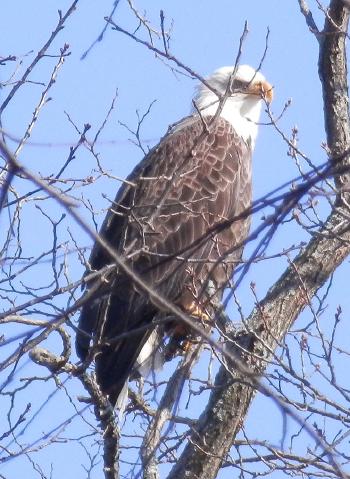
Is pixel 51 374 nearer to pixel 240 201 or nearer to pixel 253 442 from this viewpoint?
pixel 253 442

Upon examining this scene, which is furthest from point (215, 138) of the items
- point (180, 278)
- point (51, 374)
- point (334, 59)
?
point (51, 374)

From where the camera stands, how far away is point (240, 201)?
6.26 m

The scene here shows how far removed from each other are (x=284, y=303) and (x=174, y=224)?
97cm

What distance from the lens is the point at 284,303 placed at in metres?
5.29

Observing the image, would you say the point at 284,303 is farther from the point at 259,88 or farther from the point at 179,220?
the point at 259,88

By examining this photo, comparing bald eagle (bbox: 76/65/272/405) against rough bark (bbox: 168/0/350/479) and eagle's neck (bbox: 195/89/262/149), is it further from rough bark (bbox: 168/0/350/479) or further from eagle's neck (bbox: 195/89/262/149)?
rough bark (bbox: 168/0/350/479)

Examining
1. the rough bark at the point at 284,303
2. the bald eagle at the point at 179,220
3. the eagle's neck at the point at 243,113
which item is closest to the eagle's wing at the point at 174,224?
the bald eagle at the point at 179,220

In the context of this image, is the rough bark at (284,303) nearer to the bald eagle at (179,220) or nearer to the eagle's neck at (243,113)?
the bald eagle at (179,220)

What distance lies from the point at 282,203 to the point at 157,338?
160 inches

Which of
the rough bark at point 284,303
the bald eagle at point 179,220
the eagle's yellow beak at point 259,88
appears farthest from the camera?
the eagle's yellow beak at point 259,88

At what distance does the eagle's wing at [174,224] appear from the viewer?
538cm

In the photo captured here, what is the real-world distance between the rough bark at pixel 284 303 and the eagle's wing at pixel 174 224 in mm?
339

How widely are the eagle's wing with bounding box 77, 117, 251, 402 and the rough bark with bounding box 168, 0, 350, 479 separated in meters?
0.34

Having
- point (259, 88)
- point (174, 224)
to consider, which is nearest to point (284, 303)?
point (174, 224)
